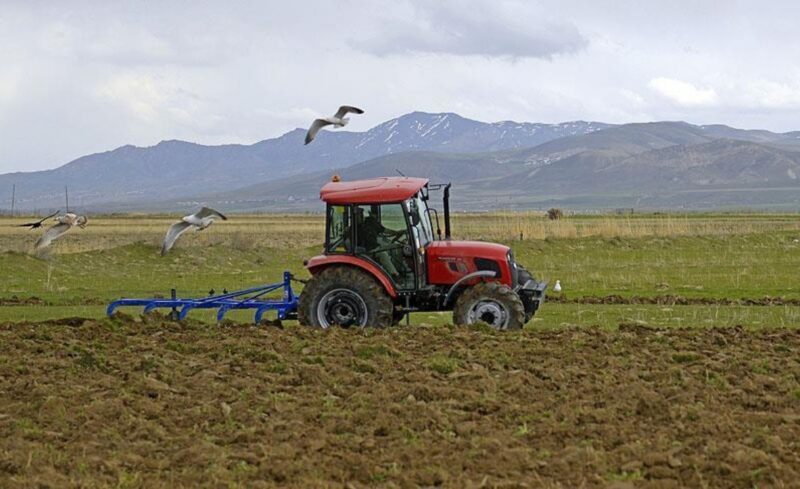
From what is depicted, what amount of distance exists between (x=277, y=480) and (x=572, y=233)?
138 ft

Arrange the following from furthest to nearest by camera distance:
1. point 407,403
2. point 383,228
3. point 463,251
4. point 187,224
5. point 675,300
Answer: point 675,300, point 187,224, point 463,251, point 383,228, point 407,403

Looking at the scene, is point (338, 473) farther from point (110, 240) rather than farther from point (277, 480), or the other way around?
point (110, 240)

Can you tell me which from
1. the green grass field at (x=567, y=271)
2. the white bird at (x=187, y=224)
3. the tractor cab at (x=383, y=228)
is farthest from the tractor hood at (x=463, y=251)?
the white bird at (x=187, y=224)

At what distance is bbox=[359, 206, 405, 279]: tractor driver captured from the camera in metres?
18.5

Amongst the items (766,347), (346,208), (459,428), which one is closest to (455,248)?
(346,208)

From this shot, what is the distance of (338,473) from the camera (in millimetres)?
10055

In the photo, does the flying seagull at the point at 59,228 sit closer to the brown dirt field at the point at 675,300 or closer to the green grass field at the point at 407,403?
the green grass field at the point at 407,403

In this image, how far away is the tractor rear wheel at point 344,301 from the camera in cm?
1838

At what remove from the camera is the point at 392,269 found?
729 inches

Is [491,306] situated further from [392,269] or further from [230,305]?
[230,305]

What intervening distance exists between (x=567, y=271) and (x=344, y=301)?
64.0 ft

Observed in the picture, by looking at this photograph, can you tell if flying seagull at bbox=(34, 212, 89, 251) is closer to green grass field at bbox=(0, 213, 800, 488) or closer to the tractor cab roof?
green grass field at bbox=(0, 213, 800, 488)

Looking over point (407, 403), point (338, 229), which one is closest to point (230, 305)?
point (338, 229)

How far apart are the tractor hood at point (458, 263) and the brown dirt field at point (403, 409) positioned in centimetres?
95
